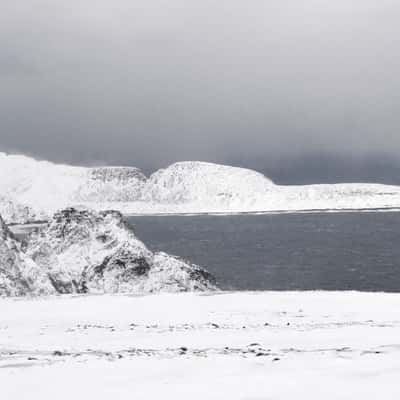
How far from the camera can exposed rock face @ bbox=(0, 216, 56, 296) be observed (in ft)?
79.4

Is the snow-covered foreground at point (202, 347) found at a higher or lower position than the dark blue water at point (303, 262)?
higher

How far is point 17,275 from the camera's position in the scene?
25.1 meters

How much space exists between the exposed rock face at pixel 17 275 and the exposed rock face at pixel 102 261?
8.85 ft

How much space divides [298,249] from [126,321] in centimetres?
6304

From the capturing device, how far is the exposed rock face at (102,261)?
31080 millimetres

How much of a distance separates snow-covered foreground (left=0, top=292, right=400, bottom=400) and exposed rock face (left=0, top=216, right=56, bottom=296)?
4.09 meters

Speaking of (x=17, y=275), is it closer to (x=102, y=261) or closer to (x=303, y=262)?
(x=102, y=261)

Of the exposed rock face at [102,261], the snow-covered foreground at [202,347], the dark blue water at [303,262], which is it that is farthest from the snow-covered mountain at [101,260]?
the dark blue water at [303,262]

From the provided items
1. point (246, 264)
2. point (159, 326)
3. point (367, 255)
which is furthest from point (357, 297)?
point (367, 255)

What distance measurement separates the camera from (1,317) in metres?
17.2

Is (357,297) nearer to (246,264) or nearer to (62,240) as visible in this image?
(62,240)

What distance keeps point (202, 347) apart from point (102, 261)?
21.2 m

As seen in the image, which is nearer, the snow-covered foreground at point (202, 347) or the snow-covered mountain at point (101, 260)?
the snow-covered foreground at point (202, 347)

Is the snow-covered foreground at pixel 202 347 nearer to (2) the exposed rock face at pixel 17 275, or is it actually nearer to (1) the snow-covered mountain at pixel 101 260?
(2) the exposed rock face at pixel 17 275
